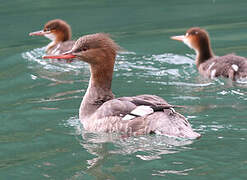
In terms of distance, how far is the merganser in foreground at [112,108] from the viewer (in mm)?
5957

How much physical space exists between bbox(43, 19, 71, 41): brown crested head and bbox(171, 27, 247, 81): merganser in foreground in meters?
2.32

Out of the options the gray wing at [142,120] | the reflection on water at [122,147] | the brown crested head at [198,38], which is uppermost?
the brown crested head at [198,38]

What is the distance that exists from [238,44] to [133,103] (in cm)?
505

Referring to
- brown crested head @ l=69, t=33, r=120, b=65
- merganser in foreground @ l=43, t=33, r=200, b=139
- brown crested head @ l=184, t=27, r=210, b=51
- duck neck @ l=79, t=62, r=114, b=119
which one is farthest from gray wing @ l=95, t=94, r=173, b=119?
brown crested head @ l=184, t=27, r=210, b=51

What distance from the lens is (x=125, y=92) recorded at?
27.1 ft

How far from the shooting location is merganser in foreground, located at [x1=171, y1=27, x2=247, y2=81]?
8.30m

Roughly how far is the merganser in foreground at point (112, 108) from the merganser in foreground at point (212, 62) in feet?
7.38

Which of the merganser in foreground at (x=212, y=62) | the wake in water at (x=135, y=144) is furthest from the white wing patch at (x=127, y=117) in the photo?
the merganser in foreground at (x=212, y=62)

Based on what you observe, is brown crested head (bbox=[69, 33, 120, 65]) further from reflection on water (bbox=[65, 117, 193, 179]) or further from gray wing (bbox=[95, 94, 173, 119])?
reflection on water (bbox=[65, 117, 193, 179])

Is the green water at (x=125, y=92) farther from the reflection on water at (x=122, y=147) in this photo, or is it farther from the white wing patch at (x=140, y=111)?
the white wing patch at (x=140, y=111)

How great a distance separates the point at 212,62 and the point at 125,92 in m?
1.62

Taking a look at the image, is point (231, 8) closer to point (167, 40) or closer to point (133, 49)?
point (167, 40)

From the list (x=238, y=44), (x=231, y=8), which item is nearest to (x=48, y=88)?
(x=238, y=44)

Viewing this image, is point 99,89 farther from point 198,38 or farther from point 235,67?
point 198,38
